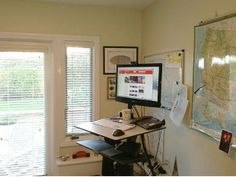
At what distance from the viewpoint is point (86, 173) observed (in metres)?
3.32

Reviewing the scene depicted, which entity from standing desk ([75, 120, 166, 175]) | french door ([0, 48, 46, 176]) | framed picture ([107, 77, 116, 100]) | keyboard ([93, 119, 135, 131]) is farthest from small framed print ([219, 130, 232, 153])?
french door ([0, 48, 46, 176])

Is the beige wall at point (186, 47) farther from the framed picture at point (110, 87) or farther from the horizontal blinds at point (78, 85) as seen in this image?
the horizontal blinds at point (78, 85)

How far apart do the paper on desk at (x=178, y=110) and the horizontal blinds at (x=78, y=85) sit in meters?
1.28

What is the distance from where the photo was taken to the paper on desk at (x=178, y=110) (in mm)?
2566

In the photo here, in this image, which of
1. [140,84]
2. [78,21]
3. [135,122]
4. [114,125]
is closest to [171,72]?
[140,84]

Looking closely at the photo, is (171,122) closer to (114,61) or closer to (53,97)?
(114,61)

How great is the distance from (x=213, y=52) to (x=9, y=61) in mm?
2467

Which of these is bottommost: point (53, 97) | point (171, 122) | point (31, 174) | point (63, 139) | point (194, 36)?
point (31, 174)

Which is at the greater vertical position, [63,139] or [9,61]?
[9,61]

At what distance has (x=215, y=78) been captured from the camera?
2133 millimetres

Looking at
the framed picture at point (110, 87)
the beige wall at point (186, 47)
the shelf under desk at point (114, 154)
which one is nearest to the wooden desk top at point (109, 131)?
the shelf under desk at point (114, 154)

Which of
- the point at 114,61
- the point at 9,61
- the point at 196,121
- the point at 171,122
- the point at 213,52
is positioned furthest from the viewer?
the point at 114,61

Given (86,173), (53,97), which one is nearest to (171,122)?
(86,173)

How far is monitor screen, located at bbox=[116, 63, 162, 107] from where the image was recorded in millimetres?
2439
